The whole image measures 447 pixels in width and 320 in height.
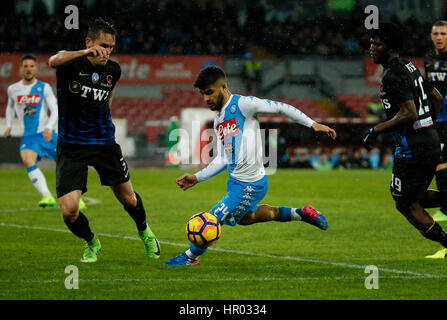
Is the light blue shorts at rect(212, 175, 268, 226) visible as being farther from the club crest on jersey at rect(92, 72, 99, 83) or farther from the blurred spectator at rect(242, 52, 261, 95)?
the blurred spectator at rect(242, 52, 261, 95)

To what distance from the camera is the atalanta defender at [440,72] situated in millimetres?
9523

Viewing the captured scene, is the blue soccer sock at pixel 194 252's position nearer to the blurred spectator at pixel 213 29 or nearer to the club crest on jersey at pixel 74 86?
the club crest on jersey at pixel 74 86

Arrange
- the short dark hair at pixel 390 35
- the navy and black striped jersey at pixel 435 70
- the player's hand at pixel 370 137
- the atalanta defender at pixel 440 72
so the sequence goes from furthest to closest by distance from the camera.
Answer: the navy and black striped jersey at pixel 435 70 < the atalanta defender at pixel 440 72 < the short dark hair at pixel 390 35 < the player's hand at pixel 370 137

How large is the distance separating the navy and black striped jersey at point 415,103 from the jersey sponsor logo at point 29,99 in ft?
25.2

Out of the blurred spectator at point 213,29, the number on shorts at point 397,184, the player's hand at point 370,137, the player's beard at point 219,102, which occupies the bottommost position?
the number on shorts at point 397,184

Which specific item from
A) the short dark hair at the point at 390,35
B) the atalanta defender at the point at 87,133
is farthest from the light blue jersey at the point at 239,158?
the short dark hair at the point at 390,35

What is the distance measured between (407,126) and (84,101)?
3.06 m

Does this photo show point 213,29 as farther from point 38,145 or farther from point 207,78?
point 207,78

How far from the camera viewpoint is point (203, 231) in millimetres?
6984

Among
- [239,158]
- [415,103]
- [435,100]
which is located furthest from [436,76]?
[239,158]

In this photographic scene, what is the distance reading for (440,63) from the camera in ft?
33.1

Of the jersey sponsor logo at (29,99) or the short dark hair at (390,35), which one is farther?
the jersey sponsor logo at (29,99)

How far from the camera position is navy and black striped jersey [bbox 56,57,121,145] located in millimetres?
7414
